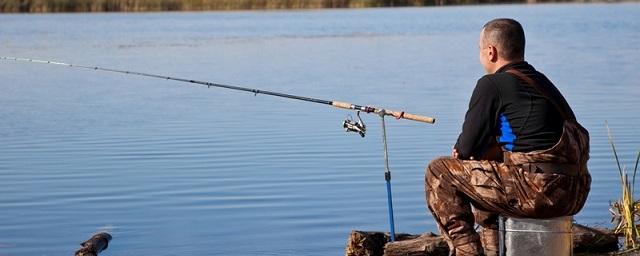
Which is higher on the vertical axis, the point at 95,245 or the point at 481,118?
the point at 481,118

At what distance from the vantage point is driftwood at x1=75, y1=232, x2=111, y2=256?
6934 millimetres

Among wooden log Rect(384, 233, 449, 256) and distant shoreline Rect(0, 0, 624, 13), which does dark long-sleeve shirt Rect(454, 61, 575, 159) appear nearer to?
wooden log Rect(384, 233, 449, 256)

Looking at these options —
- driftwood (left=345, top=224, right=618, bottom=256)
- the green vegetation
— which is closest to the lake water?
driftwood (left=345, top=224, right=618, bottom=256)

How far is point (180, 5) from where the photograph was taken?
47.5m

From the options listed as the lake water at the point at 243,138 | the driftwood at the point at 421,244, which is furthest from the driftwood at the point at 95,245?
the driftwood at the point at 421,244

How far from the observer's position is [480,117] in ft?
16.6

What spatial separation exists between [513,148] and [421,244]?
991 millimetres

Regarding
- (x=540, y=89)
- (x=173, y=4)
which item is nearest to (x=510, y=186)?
(x=540, y=89)

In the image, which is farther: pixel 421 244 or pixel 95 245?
pixel 95 245

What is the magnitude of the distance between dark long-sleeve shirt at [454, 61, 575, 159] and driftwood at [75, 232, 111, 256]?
8.77 ft

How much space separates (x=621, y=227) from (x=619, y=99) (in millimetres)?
8222

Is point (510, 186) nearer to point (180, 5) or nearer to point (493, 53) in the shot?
point (493, 53)

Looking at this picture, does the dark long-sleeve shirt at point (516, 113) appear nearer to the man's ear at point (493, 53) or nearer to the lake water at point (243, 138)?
the man's ear at point (493, 53)

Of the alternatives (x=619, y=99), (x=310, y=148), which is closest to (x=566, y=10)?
(x=619, y=99)
